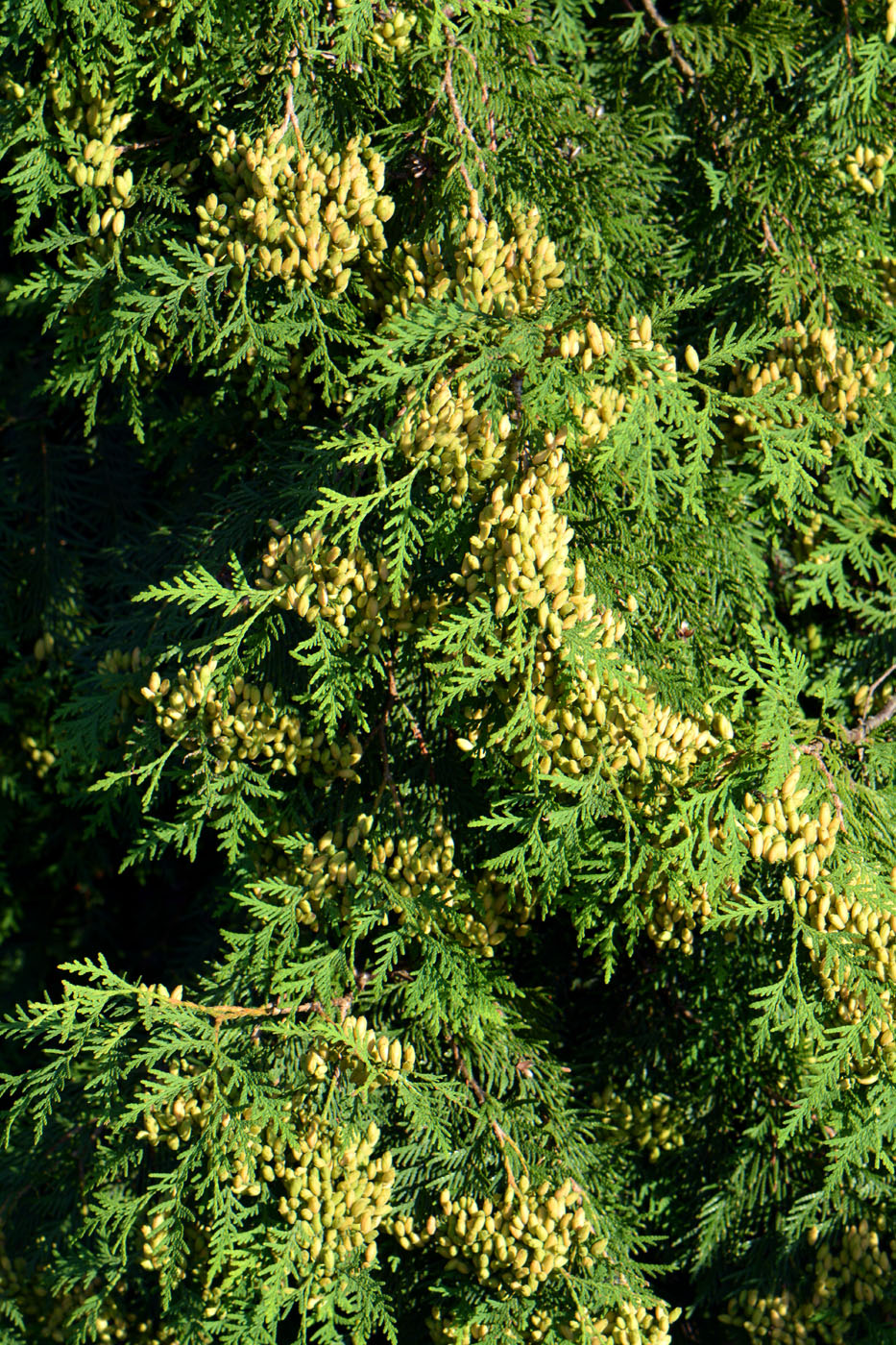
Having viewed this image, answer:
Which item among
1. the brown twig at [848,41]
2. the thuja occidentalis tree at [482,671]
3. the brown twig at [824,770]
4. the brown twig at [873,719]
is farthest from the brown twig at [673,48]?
the brown twig at [824,770]

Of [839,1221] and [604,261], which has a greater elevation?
[604,261]

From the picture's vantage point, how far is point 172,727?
8.22 ft

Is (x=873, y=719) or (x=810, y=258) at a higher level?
(x=810, y=258)

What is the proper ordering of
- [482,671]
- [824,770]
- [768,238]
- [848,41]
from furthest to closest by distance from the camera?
[848,41] → [768,238] → [824,770] → [482,671]

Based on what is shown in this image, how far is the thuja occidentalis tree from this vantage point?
2219 millimetres

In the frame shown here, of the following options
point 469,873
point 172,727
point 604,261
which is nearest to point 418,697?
point 469,873

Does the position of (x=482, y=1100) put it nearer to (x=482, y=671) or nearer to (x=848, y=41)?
(x=482, y=671)

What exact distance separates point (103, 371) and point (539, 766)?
1.35m

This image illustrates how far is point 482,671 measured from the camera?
6.64ft

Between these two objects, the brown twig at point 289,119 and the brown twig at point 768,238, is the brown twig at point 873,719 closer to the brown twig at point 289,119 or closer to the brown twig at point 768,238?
the brown twig at point 768,238

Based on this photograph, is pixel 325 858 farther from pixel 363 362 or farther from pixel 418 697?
Answer: pixel 363 362

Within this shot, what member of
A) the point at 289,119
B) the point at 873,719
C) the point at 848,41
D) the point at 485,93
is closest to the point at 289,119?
the point at 289,119

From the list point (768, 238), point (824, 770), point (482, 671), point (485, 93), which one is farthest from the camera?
point (768, 238)

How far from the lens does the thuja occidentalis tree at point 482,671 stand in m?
2.22
